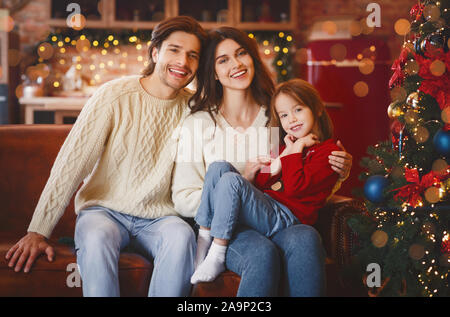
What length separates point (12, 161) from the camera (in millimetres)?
2057

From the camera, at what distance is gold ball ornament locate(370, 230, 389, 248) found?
1.60 meters

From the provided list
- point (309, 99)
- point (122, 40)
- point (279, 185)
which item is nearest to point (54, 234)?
point (279, 185)

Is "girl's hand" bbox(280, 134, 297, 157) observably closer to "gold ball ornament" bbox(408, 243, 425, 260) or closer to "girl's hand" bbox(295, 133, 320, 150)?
"girl's hand" bbox(295, 133, 320, 150)

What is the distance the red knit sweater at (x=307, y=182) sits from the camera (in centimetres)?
172

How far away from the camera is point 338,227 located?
174 centimetres

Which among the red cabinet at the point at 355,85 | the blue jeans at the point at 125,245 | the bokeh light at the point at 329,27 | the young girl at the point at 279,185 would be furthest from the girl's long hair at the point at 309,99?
the bokeh light at the point at 329,27

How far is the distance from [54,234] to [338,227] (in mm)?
1213

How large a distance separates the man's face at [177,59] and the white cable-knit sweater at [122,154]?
100 mm

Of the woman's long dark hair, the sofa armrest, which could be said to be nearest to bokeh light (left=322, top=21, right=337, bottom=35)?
the woman's long dark hair

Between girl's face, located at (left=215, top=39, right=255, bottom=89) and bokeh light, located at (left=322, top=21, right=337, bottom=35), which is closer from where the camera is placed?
girl's face, located at (left=215, top=39, right=255, bottom=89)

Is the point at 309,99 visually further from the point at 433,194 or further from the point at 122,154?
the point at 122,154

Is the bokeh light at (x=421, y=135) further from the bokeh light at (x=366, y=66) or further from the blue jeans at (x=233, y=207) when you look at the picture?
the bokeh light at (x=366, y=66)
